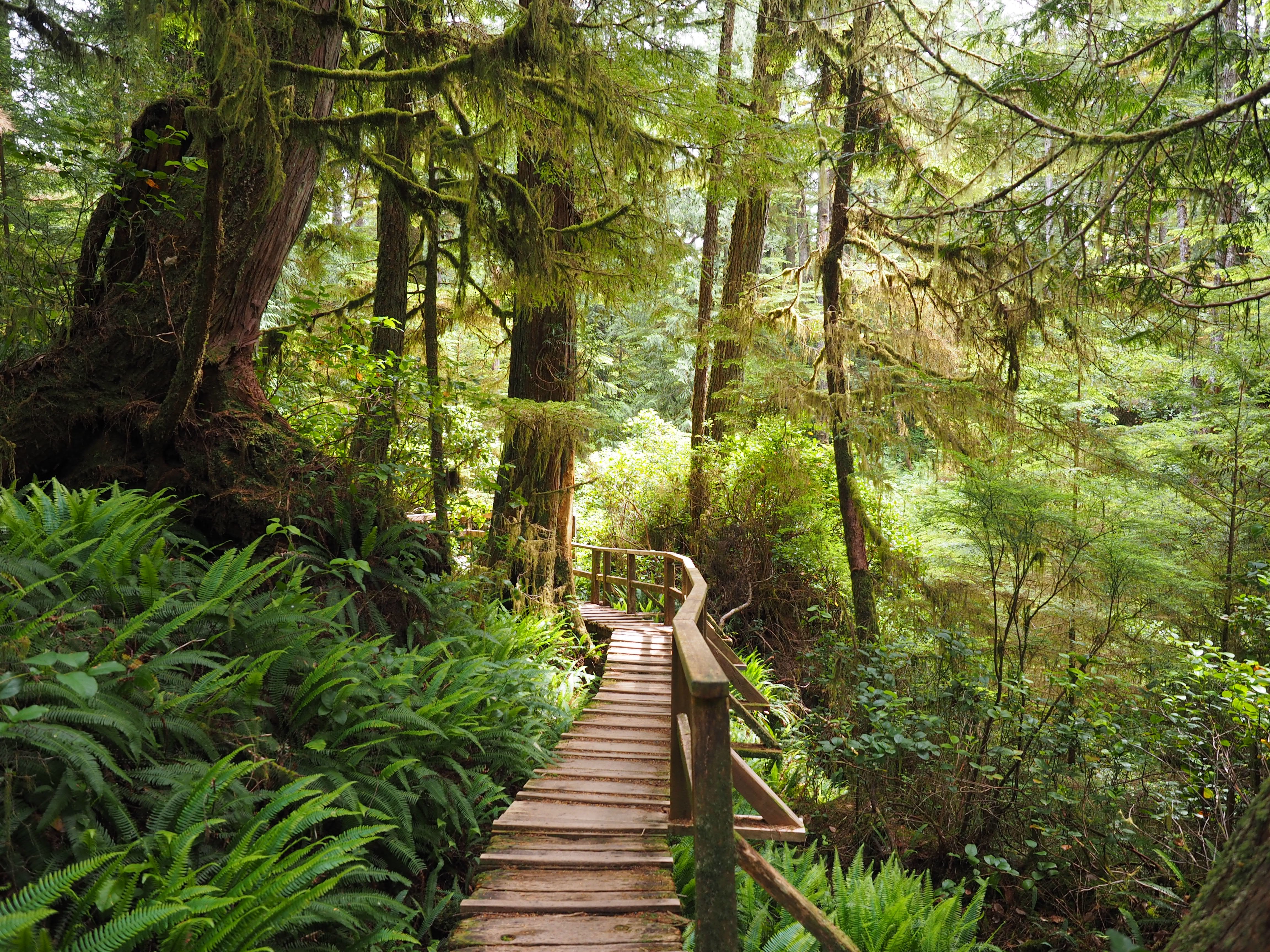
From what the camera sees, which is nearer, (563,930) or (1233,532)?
(563,930)

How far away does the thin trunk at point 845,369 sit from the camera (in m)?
8.92

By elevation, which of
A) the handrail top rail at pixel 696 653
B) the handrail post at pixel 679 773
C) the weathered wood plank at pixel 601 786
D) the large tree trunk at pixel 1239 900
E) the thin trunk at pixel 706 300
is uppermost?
the thin trunk at pixel 706 300

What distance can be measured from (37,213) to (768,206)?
41.8 feet

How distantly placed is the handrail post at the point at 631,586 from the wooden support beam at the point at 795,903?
7.67 m

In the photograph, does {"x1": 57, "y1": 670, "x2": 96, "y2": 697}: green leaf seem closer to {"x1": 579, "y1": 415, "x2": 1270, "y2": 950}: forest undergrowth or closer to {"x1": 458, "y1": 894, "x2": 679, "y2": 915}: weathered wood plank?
{"x1": 458, "y1": 894, "x2": 679, "y2": 915}: weathered wood plank

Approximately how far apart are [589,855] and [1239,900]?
320 cm

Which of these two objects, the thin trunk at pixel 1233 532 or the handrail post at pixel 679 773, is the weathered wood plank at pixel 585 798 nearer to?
the handrail post at pixel 679 773

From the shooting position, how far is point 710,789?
266cm

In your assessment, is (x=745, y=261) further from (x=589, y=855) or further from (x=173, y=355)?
(x=589, y=855)

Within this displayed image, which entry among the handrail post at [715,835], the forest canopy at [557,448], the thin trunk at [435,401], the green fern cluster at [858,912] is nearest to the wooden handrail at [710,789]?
the handrail post at [715,835]

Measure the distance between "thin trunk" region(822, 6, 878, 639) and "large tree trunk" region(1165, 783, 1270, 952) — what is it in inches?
290

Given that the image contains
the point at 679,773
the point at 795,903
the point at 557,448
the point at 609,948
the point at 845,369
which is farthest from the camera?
the point at 845,369

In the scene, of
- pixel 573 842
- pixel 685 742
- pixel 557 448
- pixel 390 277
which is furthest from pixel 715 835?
pixel 390 277

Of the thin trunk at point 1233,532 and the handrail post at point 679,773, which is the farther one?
the thin trunk at point 1233,532
